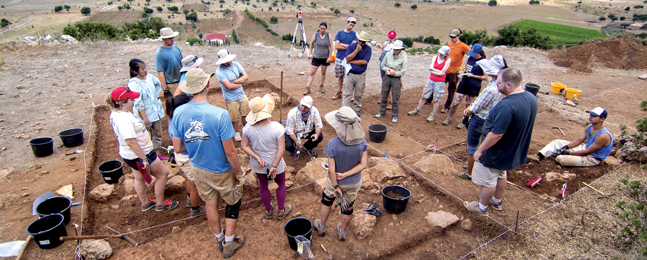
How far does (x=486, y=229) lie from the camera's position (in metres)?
4.21

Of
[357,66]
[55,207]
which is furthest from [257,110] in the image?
[357,66]

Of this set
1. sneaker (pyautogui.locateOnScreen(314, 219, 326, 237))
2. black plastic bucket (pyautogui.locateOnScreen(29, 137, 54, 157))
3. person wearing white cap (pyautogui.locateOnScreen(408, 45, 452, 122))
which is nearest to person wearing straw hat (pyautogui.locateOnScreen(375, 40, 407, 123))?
person wearing white cap (pyautogui.locateOnScreen(408, 45, 452, 122))

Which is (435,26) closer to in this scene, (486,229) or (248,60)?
(248,60)

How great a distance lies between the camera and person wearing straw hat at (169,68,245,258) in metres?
3.18

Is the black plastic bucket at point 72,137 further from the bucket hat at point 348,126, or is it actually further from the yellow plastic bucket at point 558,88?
the yellow plastic bucket at point 558,88

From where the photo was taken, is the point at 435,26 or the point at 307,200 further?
the point at 435,26

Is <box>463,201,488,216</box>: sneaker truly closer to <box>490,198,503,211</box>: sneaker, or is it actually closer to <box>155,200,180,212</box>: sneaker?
<box>490,198,503,211</box>: sneaker

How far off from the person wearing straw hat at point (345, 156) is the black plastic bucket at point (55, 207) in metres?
3.32

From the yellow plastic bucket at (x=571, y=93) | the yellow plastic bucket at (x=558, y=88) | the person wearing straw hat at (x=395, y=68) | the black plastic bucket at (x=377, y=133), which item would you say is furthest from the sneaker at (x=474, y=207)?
the yellow plastic bucket at (x=558, y=88)

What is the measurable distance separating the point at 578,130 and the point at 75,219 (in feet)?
32.2

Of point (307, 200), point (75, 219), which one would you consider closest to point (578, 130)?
point (307, 200)

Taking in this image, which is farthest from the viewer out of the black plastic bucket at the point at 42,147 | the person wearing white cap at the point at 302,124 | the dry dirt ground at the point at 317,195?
the black plastic bucket at the point at 42,147

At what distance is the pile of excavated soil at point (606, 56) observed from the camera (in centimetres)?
1348

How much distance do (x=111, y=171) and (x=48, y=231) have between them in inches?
49.7
